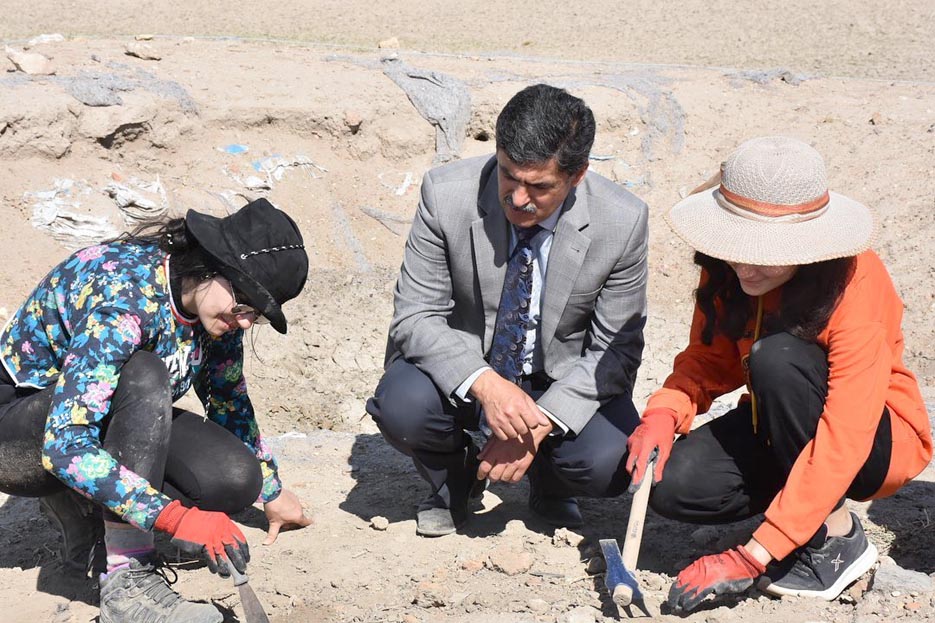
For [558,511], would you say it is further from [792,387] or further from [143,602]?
[143,602]

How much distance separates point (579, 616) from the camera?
2627mm

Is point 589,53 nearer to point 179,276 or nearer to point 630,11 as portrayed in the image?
point 630,11

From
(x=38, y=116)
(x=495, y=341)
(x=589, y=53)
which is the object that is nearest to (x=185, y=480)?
(x=495, y=341)

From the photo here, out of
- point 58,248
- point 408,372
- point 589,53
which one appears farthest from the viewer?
point 589,53

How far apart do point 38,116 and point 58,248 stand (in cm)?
71

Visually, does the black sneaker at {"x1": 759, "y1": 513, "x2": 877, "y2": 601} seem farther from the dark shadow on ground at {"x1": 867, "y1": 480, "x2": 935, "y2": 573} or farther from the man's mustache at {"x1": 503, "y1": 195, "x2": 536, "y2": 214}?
the man's mustache at {"x1": 503, "y1": 195, "x2": 536, "y2": 214}

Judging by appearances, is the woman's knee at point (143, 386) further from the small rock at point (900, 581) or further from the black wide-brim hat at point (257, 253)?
the small rock at point (900, 581)

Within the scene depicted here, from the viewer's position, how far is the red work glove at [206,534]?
2.42m

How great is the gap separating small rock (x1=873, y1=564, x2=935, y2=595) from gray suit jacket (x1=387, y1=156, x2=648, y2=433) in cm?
90

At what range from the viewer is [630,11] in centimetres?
1097

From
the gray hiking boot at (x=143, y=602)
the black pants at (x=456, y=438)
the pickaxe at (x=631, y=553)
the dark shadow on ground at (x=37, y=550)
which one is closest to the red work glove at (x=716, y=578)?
the pickaxe at (x=631, y=553)

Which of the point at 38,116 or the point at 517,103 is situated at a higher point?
the point at 517,103

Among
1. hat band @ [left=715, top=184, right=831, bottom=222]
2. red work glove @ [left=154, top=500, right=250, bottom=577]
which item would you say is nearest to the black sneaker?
hat band @ [left=715, top=184, right=831, bottom=222]

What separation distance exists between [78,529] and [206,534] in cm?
82
